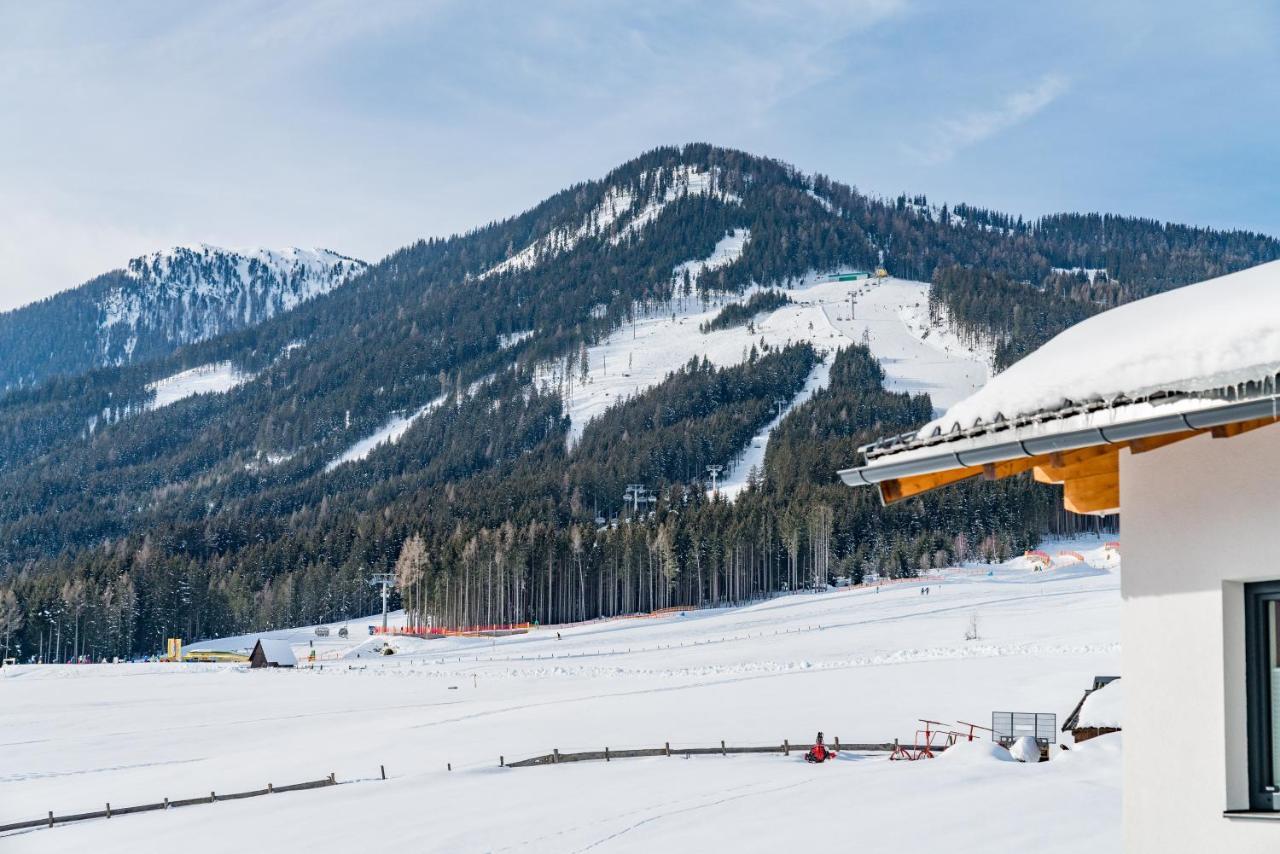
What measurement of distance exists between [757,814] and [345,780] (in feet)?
45.6

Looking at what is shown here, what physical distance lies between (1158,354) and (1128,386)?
7.0 inches

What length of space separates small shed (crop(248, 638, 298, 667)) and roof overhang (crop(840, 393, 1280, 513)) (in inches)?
2902

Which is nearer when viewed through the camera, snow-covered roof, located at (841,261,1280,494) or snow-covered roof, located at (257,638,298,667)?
snow-covered roof, located at (841,261,1280,494)

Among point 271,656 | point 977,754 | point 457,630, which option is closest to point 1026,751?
point 977,754

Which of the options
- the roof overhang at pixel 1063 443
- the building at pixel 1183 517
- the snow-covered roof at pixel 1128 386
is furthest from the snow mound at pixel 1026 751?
the snow-covered roof at pixel 1128 386

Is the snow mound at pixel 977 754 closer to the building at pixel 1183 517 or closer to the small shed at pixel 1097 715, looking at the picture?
the small shed at pixel 1097 715

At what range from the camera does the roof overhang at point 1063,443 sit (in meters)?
4.19

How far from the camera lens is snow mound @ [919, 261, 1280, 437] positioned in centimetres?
430

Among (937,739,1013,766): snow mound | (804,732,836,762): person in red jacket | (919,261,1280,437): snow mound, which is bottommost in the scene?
(804,732,836,762): person in red jacket

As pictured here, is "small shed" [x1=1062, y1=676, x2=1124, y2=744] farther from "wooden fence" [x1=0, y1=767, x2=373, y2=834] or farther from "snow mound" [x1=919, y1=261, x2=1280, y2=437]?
"snow mound" [x1=919, y1=261, x2=1280, y2=437]

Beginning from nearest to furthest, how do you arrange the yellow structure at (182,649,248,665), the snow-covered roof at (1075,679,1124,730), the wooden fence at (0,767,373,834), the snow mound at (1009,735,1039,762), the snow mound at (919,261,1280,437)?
the snow mound at (919,261,1280,437) → the snow mound at (1009,735,1039,762) → the snow-covered roof at (1075,679,1124,730) → the wooden fence at (0,767,373,834) → the yellow structure at (182,649,248,665)

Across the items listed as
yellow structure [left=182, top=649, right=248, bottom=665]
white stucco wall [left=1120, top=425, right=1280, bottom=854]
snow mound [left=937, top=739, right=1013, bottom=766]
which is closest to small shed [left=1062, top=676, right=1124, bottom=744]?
snow mound [left=937, top=739, right=1013, bottom=766]

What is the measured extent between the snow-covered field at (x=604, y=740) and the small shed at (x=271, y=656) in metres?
1.51

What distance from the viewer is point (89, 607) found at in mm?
107438
